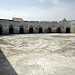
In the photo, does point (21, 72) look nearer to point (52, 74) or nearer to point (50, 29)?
point (52, 74)

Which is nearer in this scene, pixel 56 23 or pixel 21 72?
pixel 21 72

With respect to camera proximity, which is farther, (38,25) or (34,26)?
(38,25)

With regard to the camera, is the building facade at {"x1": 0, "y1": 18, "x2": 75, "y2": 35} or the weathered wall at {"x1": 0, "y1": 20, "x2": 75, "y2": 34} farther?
the weathered wall at {"x1": 0, "y1": 20, "x2": 75, "y2": 34}

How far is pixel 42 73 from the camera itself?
322 centimetres

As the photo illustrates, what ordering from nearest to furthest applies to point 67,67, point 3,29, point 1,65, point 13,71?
point 13,71, point 67,67, point 1,65, point 3,29

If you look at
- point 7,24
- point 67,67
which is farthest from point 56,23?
point 67,67

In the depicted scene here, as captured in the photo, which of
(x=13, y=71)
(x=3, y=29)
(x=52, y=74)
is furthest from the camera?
(x=3, y=29)

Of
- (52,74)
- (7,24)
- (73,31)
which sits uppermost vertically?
(7,24)

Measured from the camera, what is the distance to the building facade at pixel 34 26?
70.3ft

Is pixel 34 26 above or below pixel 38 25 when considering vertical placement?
below

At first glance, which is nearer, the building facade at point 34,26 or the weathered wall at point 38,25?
the building facade at point 34,26

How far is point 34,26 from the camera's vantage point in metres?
24.2

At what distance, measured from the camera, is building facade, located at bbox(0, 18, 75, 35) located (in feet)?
70.3

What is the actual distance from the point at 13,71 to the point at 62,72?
A: 6.11ft
